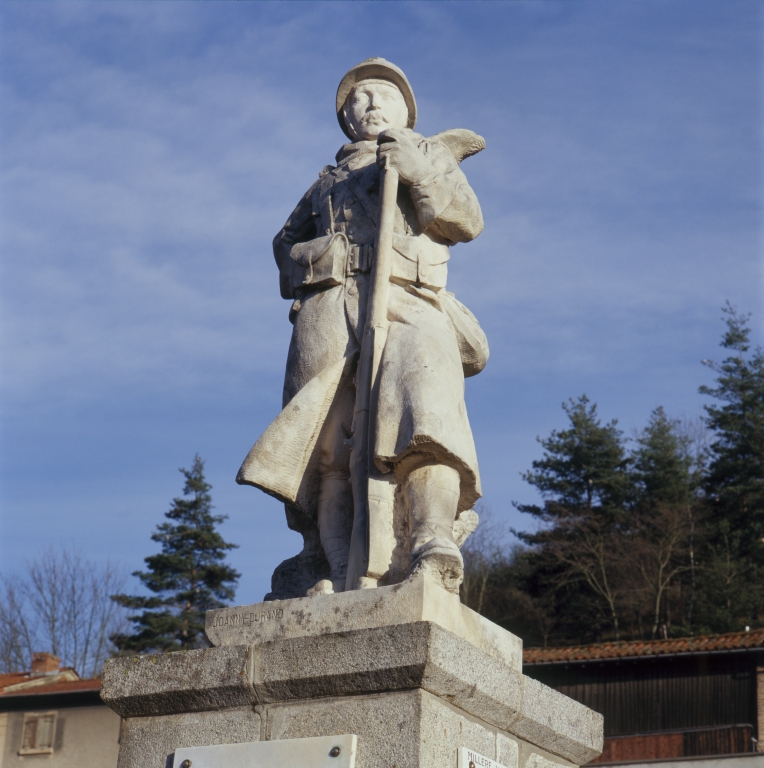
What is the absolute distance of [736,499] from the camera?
138ft

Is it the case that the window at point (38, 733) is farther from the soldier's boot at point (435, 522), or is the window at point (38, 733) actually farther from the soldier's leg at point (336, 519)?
the soldier's boot at point (435, 522)

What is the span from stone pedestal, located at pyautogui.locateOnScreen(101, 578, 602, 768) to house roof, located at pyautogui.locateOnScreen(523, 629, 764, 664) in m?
23.4

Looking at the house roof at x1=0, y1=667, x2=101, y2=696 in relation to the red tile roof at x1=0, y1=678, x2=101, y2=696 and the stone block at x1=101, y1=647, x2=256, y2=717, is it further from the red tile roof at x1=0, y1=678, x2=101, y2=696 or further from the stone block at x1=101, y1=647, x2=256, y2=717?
the stone block at x1=101, y1=647, x2=256, y2=717

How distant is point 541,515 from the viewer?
44.7 m

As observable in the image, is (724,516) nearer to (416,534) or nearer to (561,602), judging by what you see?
(561,602)

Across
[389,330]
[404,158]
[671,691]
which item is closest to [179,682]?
[389,330]

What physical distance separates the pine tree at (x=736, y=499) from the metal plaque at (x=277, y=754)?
3326 centimetres

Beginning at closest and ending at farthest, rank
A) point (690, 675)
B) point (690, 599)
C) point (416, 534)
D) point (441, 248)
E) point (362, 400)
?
point (416, 534) → point (362, 400) → point (441, 248) → point (690, 675) → point (690, 599)

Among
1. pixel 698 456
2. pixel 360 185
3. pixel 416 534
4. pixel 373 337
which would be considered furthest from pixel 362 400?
pixel 698 456

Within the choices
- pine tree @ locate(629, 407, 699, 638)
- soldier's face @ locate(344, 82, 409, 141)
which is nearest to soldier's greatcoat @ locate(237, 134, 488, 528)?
soldier's face @ locate(344, 82, 409, 141)

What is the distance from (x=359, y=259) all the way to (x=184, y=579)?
34197 millimetres

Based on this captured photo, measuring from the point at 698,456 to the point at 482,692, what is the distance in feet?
141

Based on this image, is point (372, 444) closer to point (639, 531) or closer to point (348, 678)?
point (348, 678)

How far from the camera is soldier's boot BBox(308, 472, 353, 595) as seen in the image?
6.13 m
